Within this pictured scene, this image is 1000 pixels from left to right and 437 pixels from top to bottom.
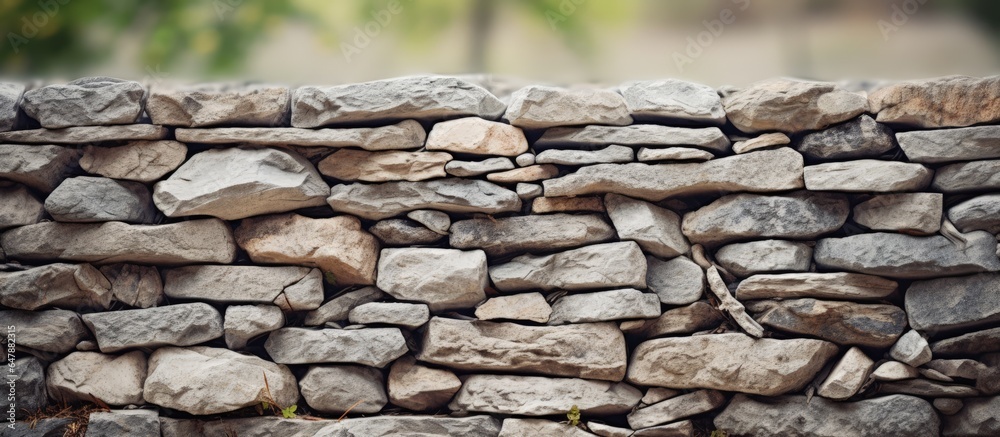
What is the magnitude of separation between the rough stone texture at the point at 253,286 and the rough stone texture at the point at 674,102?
1.99 m

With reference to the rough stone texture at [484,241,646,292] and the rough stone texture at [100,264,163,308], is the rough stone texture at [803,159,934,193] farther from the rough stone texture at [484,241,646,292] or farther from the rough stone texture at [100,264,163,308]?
the rough stone texture at [100,264,163,308]

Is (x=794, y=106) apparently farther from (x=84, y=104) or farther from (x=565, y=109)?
(x=84, y=104)

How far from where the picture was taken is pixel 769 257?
12.1 feet

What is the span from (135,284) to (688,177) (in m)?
3.05

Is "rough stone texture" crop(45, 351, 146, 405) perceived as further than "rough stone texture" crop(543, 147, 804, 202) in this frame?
Yes

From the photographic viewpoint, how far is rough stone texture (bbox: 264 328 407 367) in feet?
12.4

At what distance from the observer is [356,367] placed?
387 cm

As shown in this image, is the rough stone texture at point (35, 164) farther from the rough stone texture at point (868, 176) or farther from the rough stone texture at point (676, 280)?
the rough stone texture at point (868, 176)

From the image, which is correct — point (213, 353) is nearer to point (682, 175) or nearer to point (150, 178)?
point (150, 178)

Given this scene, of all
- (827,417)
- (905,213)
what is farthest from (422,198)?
(905,213)

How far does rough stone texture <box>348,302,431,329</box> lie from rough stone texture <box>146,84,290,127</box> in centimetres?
116

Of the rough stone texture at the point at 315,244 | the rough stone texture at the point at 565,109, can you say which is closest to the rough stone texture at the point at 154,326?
the rough stone texture at the point at 315,244

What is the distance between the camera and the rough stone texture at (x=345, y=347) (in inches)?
149

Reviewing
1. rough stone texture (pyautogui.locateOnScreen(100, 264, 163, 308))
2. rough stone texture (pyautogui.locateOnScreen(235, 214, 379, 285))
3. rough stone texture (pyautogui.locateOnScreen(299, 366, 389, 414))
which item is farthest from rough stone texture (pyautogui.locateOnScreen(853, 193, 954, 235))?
rough stone texture (pyautogui.locateOnScreen(100, 264, 163, 308))
